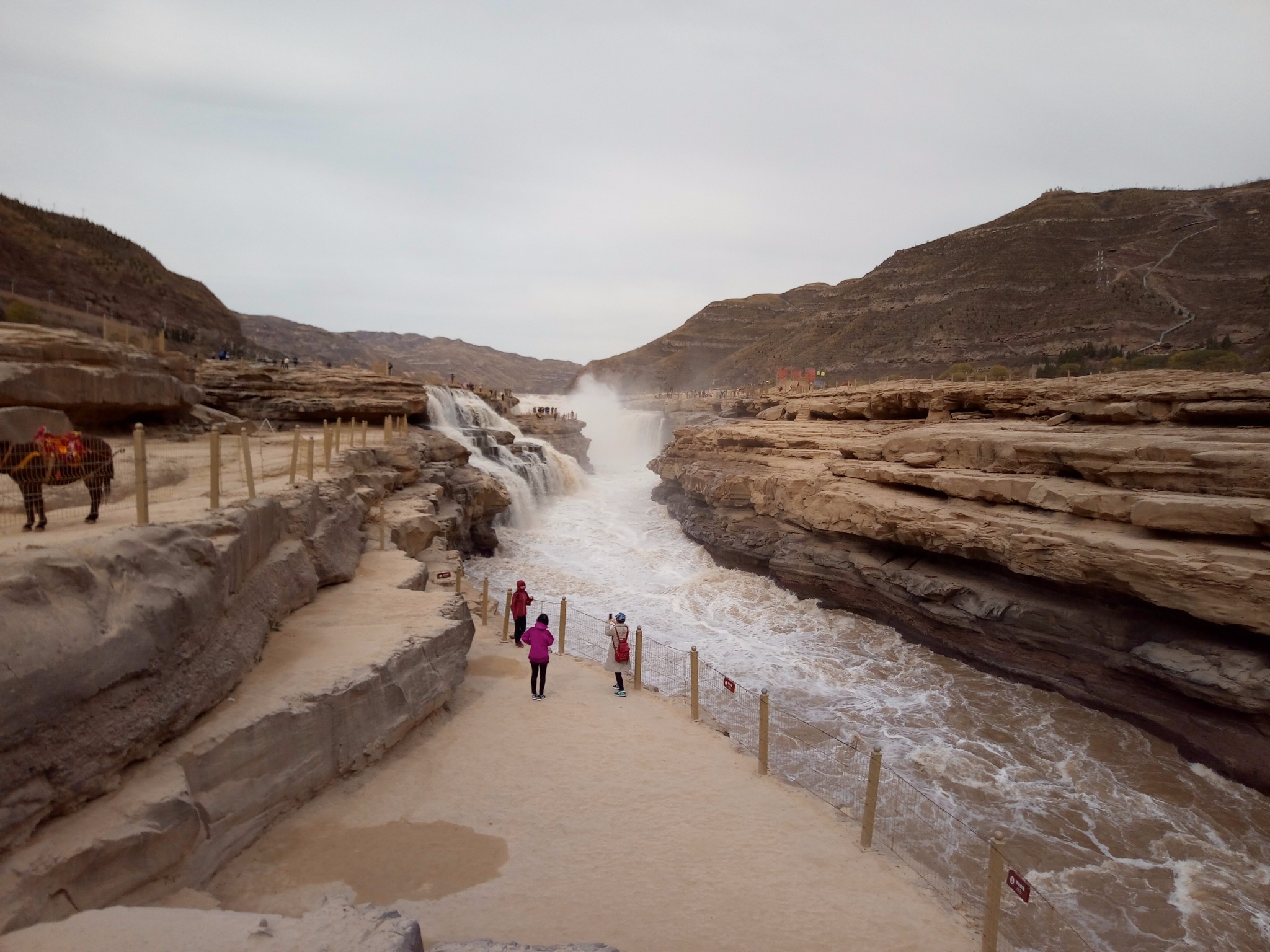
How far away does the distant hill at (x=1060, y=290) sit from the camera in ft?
121

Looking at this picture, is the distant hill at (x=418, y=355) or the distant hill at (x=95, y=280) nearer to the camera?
the distant hill at (x=95, y=280)

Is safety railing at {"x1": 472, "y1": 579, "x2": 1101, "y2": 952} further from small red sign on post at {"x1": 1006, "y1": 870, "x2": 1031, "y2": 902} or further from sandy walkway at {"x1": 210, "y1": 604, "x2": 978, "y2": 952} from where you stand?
sandy walkway at {"x1": 210, "y1": 604, "x2": 978, "y2": 952}

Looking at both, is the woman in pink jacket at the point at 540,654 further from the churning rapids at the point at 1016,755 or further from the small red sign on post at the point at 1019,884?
the small red sign on post at the point at 1019,884

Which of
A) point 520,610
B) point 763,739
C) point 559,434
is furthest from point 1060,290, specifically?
point 763,739

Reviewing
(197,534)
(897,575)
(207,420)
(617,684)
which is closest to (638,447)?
(207,420)

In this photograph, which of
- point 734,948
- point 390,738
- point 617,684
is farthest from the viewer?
point 617,684

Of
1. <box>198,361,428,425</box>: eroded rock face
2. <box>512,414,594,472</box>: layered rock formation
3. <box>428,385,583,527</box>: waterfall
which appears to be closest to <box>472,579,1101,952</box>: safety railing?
<box>428,385,583,527</box>: waterfall

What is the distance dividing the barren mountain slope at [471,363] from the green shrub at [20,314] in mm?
80317

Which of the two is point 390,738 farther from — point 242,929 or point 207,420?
point 207,420

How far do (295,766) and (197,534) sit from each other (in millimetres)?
2106

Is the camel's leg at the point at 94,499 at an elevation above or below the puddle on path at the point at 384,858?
above

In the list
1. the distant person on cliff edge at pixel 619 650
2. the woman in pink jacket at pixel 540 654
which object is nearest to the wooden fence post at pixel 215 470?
the woman in pink jacket at pixel 540 654

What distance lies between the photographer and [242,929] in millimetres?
2957

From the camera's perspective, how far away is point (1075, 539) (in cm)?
888
